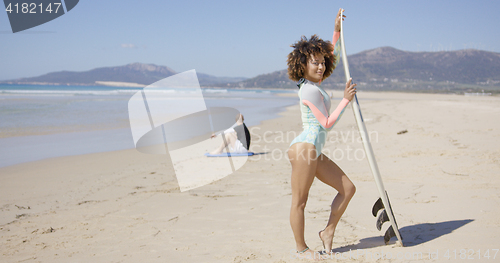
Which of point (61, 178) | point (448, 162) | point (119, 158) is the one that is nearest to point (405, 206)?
point (448, 162)

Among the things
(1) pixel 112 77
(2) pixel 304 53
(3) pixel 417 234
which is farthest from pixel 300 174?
(1) pixel 112 77

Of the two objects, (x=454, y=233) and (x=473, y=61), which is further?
(x=473, y=61)

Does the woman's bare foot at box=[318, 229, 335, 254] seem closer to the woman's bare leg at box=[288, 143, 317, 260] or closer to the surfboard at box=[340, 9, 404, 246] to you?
the woman's bare leg at box=[288, 143, 317, 260]

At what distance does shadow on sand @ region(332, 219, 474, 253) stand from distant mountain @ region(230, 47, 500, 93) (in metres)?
75.9

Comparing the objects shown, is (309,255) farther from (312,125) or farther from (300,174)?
(312,125)

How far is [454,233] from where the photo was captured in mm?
3248

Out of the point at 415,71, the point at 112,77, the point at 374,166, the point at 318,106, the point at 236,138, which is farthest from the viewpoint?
the point at 112,77

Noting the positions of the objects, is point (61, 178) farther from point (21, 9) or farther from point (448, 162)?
point (21, 9)

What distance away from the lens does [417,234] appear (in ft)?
10.9

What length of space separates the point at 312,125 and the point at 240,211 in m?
2.13

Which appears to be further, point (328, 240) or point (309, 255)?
point (328, 240)

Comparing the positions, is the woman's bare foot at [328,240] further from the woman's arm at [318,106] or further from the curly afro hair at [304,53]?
the curly afro hair at [304,53]

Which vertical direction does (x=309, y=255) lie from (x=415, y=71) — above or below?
below

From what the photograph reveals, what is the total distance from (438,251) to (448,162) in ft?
12.2
